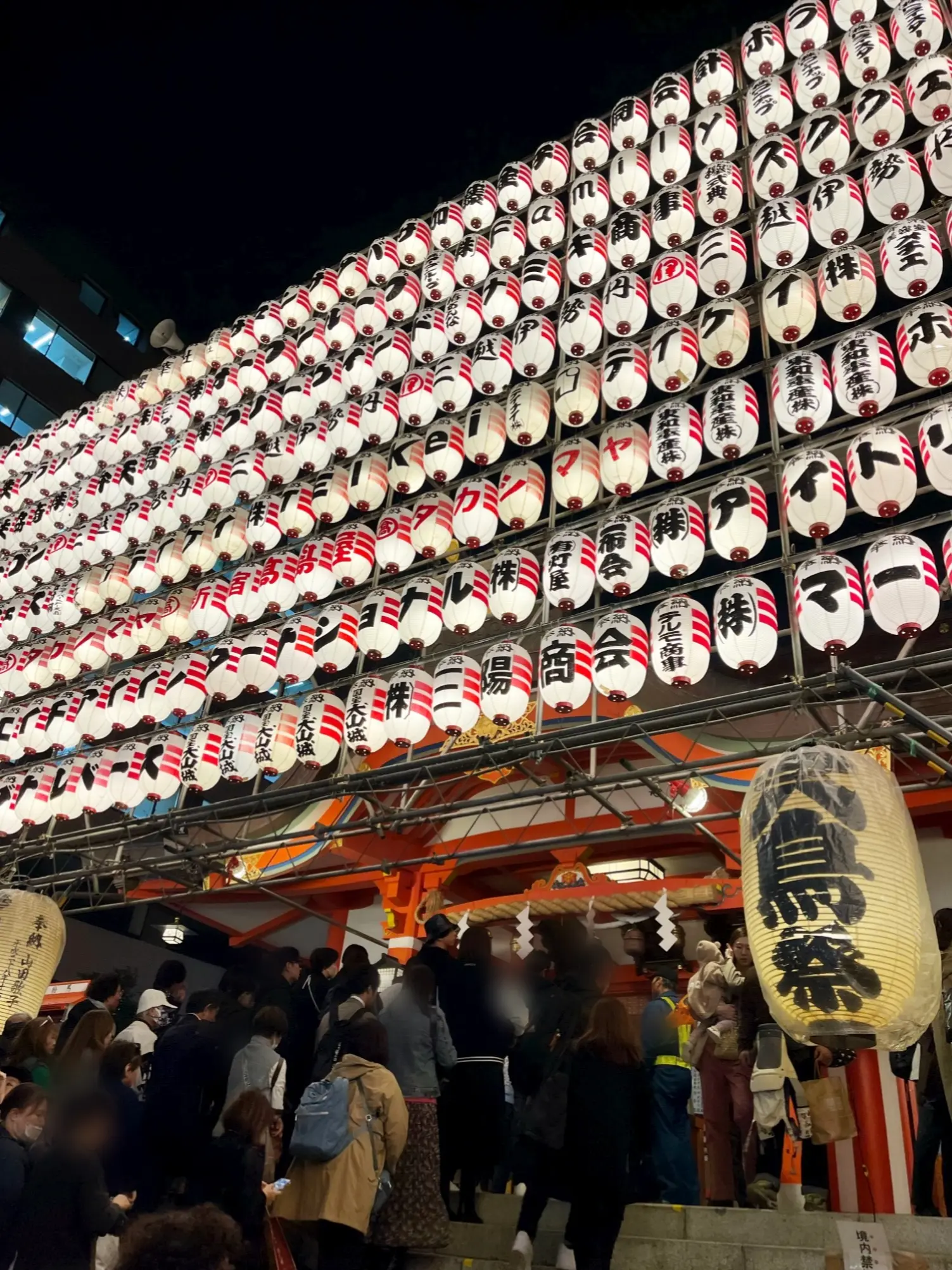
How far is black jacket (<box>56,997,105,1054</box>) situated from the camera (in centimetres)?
695

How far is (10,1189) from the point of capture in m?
4.19

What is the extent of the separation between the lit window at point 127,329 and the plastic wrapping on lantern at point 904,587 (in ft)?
131

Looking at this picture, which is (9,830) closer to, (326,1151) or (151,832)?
(151,832)

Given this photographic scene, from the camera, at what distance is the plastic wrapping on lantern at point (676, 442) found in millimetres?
9438

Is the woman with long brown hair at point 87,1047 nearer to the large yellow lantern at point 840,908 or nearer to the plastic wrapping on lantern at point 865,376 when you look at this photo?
the large yellow lantern at point 840,908

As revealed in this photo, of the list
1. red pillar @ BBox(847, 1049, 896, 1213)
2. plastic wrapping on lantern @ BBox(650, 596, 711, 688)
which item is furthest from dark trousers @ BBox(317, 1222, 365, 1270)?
red pillar @ BBox(847, 1049, 896, 1213)

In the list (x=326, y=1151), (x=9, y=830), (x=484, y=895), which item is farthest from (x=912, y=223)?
(x=9, y=830)

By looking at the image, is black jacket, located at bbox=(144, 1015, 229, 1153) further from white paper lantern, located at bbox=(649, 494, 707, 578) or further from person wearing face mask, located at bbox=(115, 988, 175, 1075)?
white paper lantern, located at bbox=(649, 494, 707, 578)

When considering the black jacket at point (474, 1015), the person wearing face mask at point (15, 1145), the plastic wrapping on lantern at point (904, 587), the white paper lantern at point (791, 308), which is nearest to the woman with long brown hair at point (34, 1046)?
the person wearing face mask at point (15, 1145)

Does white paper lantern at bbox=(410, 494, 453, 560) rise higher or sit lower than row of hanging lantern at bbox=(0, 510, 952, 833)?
higher

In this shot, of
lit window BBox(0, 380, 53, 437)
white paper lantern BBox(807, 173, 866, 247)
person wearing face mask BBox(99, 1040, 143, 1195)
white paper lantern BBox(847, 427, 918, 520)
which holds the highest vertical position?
lit window BBox(0, 380, 53, 437)

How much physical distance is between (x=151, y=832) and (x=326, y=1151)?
7.73 meters

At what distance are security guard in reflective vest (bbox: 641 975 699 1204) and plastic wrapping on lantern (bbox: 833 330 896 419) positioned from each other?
520 cm

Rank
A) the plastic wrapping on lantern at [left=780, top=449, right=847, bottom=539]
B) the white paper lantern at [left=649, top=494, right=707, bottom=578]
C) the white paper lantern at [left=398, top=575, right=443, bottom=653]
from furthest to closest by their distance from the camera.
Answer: the white paper lantern at [left=398, top=575, right=443, bottom=653]
the white paper lantern at [left=649, top=494, right=707, bottom=578]
the plastic wrapping on lantern at [left=780, top=449, right=847, bottom=539]
